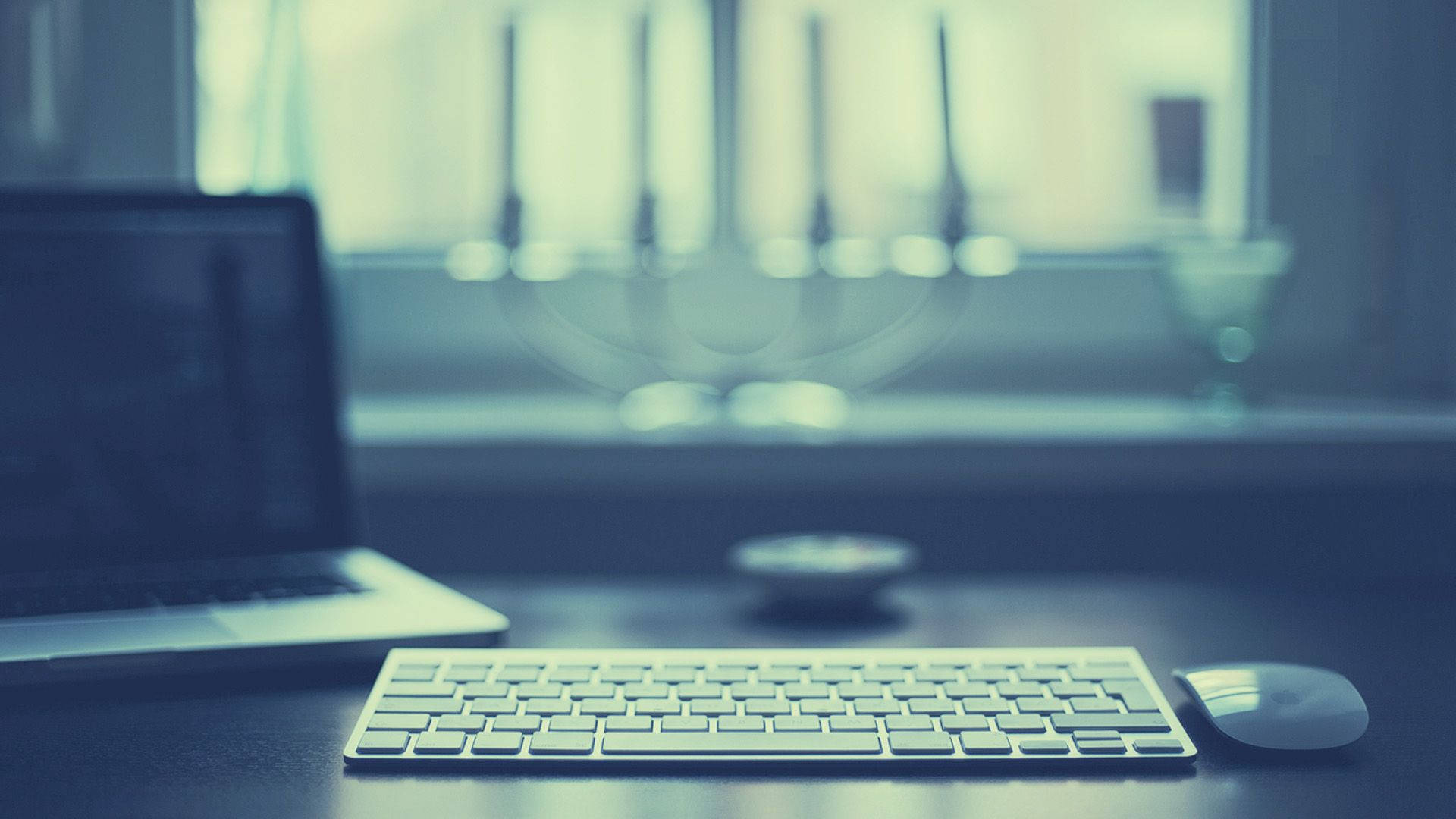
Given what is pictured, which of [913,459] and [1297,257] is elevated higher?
[1297,257]

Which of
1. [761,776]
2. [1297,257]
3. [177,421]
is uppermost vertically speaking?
[1297,257]

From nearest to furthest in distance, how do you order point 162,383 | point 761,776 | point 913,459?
1. point 761,776
2. point 162,383
3. point 913,459

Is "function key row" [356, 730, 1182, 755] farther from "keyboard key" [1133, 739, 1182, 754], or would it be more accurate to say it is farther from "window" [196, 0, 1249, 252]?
"window" [196, 0, 1249, 252]

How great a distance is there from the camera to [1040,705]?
614 mm

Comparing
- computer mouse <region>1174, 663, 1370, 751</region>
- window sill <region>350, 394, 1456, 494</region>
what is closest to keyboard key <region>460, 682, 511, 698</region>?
computer mouse <region>1174, 663, 1370, 751</region>

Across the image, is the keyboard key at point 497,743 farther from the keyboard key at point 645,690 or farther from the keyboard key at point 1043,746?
the keyboard key at point 1043,746

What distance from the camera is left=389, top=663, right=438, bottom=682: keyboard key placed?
2.12ft

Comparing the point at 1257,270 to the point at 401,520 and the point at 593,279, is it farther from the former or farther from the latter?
the point at 401,520

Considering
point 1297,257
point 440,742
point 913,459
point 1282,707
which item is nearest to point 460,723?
point 440,742

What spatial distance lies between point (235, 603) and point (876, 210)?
81 centimetres

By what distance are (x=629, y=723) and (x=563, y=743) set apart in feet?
0.11

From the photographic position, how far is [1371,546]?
111 centimetres

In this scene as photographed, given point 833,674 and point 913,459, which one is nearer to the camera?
point 833,674

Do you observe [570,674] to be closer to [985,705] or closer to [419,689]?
[419,689]
